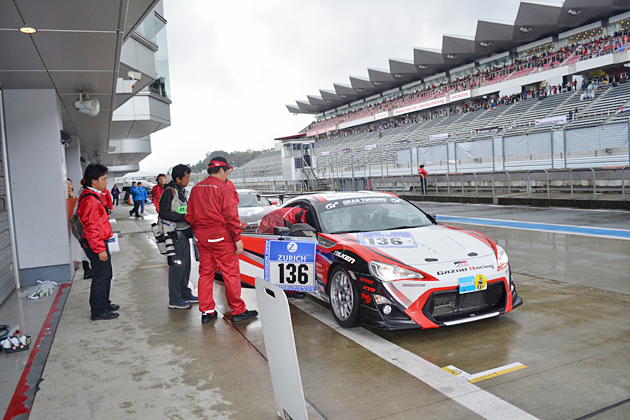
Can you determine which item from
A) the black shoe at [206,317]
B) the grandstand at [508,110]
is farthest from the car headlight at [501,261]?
the grandstand at [508,110]

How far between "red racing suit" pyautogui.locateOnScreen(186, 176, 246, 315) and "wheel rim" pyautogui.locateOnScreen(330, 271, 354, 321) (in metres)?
1.06

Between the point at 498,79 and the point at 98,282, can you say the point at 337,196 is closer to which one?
the point at 98,282

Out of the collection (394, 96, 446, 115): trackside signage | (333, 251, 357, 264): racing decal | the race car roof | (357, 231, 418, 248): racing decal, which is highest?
(394, 96, 446, 115): trackside signage

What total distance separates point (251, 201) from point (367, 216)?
6440 mm

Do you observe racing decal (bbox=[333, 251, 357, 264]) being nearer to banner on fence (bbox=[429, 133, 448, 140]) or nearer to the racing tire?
the racing tire

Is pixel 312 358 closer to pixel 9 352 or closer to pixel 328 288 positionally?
pixel 328 288

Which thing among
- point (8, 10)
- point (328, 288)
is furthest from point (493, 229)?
point (8, 10)

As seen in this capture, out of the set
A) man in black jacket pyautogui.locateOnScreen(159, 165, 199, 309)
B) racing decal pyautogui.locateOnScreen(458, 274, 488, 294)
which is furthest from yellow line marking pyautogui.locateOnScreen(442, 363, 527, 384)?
man in black jacket pyautogui.locateOnScreen(159, 165, 199, 309)

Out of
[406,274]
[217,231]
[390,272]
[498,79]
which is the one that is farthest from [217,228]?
[498,79]

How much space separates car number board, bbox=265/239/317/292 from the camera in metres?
5.16

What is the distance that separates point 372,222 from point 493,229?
23.4 feet

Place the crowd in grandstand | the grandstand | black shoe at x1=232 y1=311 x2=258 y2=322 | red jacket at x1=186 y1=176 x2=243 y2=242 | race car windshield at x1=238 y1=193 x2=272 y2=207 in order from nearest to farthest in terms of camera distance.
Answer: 1. red jacket at x1=186 y1=176 x2=243 y2=242
2. black shoe at x1=232 y1=311 x2=258 y2=322
3. race car windshield at x1=238 y1=193 x2=272 y2=207
4. the grandstand
5. the crowd in grandstand

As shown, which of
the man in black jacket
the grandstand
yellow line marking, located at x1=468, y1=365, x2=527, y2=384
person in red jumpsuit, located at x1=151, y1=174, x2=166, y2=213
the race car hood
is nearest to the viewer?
yellow line marking, located at x1=468, y1=365, x2=527, y2=384

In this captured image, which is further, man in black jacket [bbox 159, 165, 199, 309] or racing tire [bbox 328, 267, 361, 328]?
man in black jacket [bbox 159, 165, 199, 309]
